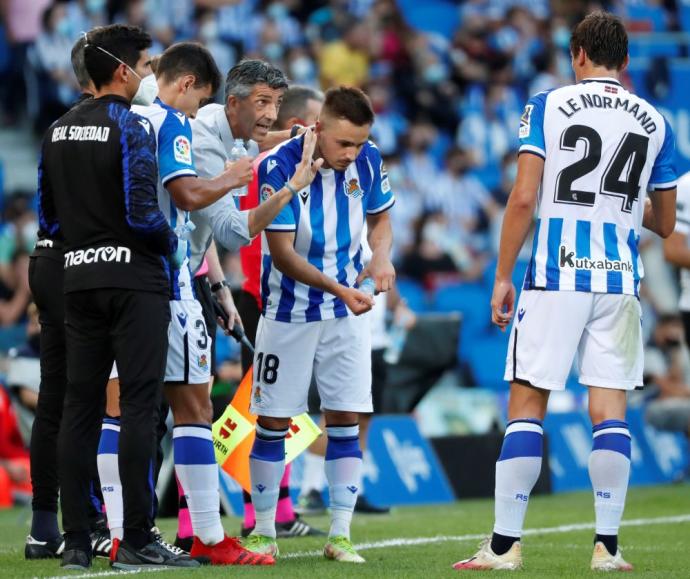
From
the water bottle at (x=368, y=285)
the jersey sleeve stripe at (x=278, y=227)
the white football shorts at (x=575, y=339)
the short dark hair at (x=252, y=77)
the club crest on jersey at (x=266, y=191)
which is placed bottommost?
the white football shorts at (x=575, y=339)

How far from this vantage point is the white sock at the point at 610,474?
579 cm

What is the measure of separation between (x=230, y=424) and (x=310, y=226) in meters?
1.25

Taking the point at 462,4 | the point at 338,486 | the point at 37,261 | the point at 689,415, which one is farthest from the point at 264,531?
the point at 462,4

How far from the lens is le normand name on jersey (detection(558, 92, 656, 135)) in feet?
19.2

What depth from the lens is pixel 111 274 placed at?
5586 millimetres

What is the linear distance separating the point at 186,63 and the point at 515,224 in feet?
5.18

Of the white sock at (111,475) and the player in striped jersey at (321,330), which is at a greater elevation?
the player in striped jersey at (321,330)

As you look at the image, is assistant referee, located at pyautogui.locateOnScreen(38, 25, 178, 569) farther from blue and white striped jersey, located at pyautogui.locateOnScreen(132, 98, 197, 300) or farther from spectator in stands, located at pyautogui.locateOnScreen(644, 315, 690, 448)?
spectator in stands, located at pyautogui.locateOnScreen(644, 315, 690, 448)

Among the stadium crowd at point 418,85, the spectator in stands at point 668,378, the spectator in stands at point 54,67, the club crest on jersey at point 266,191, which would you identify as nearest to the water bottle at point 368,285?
the club crest on jersey at point 266,191

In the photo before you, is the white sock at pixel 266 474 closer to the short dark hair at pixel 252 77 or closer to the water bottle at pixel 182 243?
the water bottle at pixel 182 243

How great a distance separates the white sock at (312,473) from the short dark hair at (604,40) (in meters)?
Answer: 3.98

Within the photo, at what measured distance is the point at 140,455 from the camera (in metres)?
5.61

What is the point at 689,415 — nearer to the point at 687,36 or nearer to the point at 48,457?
the point at 687,36

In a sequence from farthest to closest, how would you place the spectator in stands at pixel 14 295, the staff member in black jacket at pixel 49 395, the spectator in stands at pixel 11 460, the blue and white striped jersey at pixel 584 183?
1. the spectator in stands at pixel 14 295
2. the spectator in stands at pixel 11 460
3. the staff member in black jacket at pixel 49 395
4. the blue and white striped jersey at pixel 584 183
